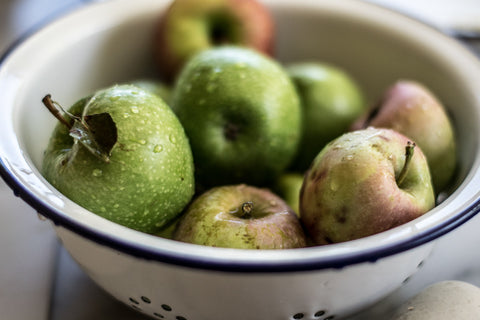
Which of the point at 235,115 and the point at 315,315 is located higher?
the point at 235,115

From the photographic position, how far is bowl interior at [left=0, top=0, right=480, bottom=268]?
539mm

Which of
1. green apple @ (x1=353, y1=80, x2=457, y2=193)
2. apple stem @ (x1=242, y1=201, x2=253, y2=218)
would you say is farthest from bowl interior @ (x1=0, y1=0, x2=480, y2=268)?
apple stem @ (x1=242, y1=201, x2=253, y2=218)

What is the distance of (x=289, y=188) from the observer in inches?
29.8

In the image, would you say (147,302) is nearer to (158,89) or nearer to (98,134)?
(98,134)

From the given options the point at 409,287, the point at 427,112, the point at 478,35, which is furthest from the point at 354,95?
the point at 478,35

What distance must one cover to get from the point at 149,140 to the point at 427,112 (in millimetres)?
368

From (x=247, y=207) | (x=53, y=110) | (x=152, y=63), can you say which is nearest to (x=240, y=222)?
(x=247, y=207)

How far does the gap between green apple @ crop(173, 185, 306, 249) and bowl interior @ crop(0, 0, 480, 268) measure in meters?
0.12

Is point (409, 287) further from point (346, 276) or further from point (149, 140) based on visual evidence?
point (149, 140)

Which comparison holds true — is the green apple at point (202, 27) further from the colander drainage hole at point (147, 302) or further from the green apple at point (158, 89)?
the colander drainage hole at point (147, 302)

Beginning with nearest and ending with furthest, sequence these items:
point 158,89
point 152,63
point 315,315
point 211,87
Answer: point 315,315
point 211,87
point 158,89
point 152,63

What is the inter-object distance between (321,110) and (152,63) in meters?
0.31

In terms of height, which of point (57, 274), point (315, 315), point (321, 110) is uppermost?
point (321, 110)

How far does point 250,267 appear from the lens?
0.43 m
